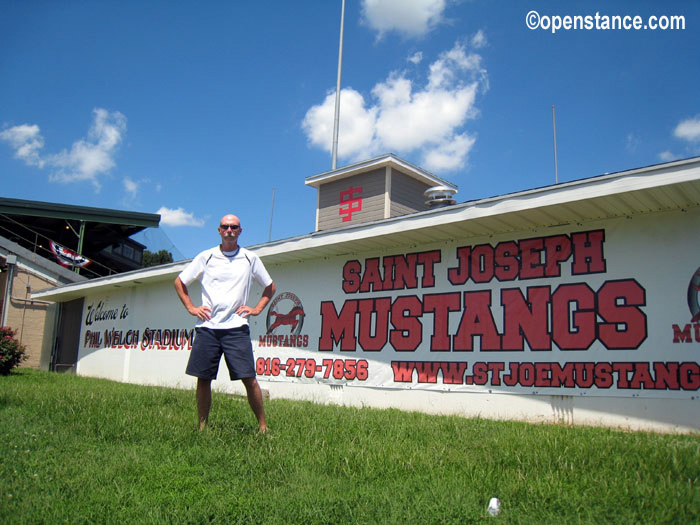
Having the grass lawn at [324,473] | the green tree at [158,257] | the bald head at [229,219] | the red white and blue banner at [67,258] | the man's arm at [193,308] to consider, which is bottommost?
the grass lawn at [324,473]

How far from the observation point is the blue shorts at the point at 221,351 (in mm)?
4605

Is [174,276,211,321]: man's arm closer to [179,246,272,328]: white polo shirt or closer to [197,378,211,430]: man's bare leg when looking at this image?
[179,246,272,328]: white polo shirt

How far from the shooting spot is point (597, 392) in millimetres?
6500

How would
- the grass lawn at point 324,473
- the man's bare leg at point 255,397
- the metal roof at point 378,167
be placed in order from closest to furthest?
the grass lawn at point 324,473, the man's bare leg at point 255,397, the metal roof at point 378,167

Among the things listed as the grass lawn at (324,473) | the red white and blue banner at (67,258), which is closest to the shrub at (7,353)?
the grass lawn at (324,473)

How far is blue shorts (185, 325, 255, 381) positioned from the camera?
4.61 metres

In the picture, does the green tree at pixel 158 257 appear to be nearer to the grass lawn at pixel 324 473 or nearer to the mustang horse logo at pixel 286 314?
the mustang horse logo at pixel 286 314

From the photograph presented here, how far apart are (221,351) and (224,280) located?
63 cm

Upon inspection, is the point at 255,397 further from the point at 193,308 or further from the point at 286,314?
the point at 286,314

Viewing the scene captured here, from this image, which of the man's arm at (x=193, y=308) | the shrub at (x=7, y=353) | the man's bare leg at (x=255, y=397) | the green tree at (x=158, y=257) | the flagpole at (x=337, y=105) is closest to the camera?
the man's bare leg at (x=255, y=397)

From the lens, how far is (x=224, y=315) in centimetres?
471

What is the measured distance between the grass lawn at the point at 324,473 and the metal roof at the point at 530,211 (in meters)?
2.66

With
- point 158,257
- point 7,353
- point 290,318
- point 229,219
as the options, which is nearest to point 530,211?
point 229,219

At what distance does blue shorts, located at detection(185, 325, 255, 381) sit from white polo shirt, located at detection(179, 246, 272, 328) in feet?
0.25
